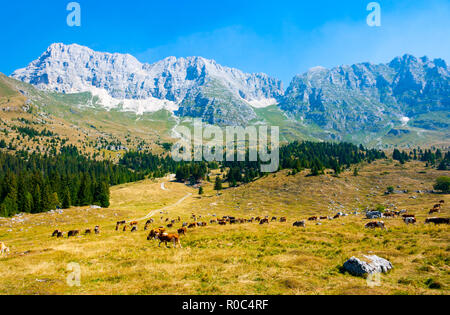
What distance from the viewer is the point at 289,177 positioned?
117m

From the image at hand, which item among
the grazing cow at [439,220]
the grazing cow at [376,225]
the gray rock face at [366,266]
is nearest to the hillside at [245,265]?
the gray rock face at [366,266]

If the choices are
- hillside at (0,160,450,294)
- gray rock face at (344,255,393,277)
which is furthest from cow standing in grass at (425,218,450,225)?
gray rock face at (344,255,393,277)

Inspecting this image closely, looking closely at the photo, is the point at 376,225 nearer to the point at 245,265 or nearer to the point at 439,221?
the point at 439,221

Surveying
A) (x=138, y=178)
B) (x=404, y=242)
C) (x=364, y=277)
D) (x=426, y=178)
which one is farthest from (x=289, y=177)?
(x=138, y=178)

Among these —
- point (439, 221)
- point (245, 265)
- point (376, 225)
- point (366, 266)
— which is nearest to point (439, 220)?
point (439, 221)

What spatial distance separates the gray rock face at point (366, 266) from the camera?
1408cm

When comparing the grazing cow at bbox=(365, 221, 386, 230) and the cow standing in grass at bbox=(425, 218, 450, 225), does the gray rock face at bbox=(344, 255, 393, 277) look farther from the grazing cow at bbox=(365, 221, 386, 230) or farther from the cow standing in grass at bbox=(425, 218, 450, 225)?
the cow standing in grass at bbox=(425, 218, 450, 225)

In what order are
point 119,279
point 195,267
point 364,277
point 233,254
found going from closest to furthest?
point 364,277, point 119,279, point 195,267, point 233,254

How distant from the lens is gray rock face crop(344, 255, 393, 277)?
14.1 meters

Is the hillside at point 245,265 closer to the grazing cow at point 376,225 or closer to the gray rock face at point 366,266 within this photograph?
the gray rock face at point 366,266

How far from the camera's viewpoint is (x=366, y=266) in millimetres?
14203
